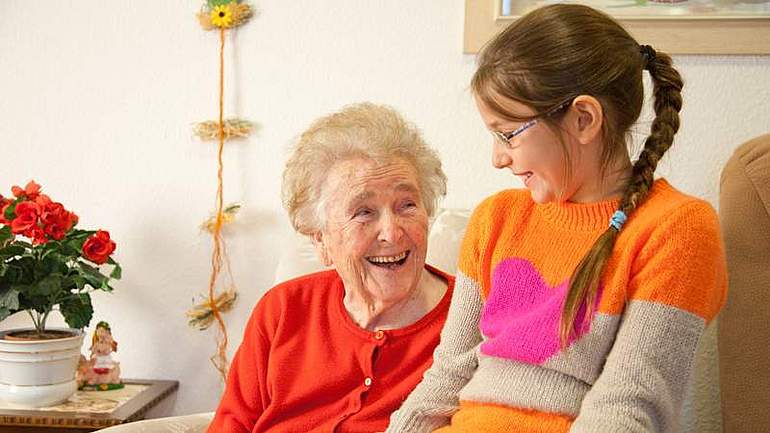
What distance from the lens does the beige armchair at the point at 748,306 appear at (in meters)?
1.79

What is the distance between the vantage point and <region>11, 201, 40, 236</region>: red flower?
2.03 m

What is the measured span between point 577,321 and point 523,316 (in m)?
0.10

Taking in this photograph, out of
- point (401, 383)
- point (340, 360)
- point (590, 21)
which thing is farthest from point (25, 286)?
point (590, 21)

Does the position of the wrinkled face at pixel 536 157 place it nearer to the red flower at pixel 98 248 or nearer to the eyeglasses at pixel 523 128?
the eyeglasses at pixel 523 128

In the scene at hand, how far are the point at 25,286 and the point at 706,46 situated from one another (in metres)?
A: 1.76

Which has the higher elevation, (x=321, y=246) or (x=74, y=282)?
(x=321, y=246)

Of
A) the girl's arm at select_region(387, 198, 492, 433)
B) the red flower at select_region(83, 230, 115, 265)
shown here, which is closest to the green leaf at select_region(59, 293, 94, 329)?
the red flower at select_region(83, 230, 115, 265)

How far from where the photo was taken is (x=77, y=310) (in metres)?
2.14

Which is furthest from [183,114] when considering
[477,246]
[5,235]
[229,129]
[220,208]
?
[477,246]

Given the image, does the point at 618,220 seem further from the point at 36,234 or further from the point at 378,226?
the point at 36,234

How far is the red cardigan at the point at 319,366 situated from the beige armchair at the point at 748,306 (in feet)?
2.04

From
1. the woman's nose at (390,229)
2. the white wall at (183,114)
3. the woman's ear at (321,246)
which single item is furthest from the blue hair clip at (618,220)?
the white wall at (183,114)

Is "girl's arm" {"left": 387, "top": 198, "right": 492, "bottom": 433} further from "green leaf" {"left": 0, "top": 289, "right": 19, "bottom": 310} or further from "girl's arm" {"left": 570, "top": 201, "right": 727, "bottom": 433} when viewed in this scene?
"green leaf" {"left": 0, "top": 289, "right": 19, "bottom": 310}

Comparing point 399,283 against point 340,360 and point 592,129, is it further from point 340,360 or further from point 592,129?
point 592,129
